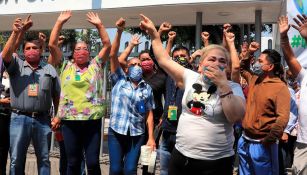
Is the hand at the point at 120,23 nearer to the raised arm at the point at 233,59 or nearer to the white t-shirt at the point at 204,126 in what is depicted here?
the raised arm at the point at 233,59

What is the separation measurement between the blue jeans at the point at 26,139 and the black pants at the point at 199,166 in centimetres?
207

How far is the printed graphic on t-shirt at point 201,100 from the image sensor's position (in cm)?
340

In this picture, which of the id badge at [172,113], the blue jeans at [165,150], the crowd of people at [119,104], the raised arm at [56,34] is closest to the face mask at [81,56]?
the crowd of people at [119,104]

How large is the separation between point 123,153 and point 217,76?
2231mm

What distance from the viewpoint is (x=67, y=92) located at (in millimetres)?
5121

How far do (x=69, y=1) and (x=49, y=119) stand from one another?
349 centimetres

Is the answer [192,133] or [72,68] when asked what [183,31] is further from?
[192,133]

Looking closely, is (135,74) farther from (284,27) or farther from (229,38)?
(284,27)

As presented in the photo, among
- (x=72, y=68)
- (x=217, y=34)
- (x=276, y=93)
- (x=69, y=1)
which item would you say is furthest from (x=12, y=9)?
(x=217, y=34)

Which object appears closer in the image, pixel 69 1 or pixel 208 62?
pixel 208 62

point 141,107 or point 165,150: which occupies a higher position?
point 141,107

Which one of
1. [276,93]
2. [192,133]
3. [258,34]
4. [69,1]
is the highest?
[69,1]

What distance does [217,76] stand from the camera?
3.26 meters

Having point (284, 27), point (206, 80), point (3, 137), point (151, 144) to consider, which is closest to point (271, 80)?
point (284, 27)
